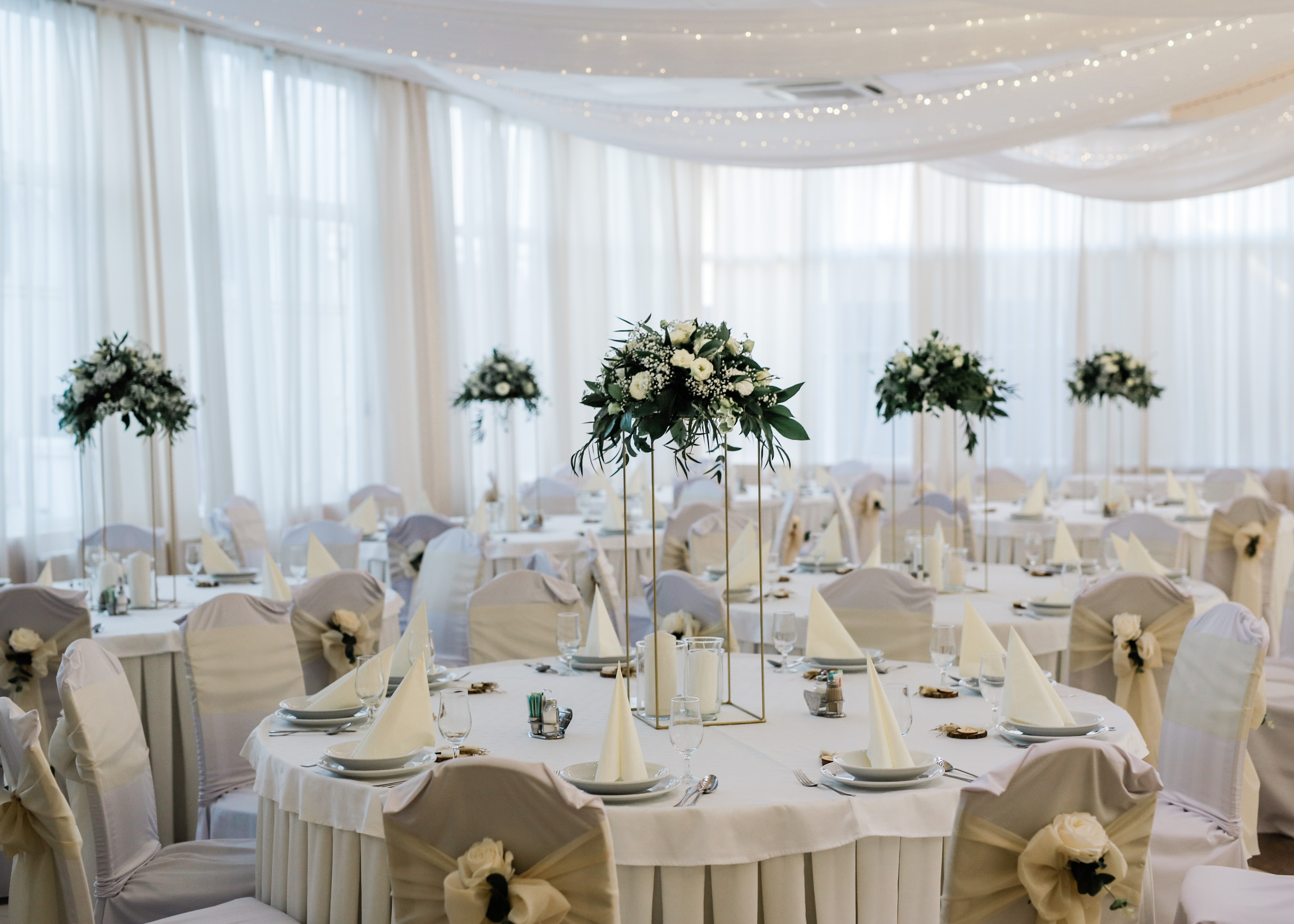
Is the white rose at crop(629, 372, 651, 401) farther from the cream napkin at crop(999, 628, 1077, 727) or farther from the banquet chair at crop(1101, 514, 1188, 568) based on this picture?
the banquet chair at crop(1101, 514, 1188, 568)

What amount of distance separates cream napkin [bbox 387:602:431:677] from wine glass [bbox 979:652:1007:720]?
1504mm

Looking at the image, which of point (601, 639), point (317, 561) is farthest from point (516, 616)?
point (317, 561)

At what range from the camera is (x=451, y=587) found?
5.61m

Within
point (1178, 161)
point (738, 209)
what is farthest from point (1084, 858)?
point (738, 209)

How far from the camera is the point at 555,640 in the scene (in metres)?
4.33

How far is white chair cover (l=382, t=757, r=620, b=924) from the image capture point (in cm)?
206

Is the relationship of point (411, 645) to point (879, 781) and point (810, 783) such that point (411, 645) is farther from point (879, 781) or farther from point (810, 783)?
point (879, 781)

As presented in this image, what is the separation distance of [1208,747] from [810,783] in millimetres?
1480

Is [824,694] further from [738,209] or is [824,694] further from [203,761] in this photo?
[738,209]

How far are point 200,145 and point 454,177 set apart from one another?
2.52 meters

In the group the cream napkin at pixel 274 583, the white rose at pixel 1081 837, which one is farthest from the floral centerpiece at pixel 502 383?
the white rose at pixel 1081 837

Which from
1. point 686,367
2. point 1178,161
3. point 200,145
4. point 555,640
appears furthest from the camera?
point 200,145

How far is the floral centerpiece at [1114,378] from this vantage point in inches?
332

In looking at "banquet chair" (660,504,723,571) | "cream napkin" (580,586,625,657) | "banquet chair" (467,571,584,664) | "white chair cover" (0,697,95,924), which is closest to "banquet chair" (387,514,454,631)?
"banquet chair" (660,504,723,571)
